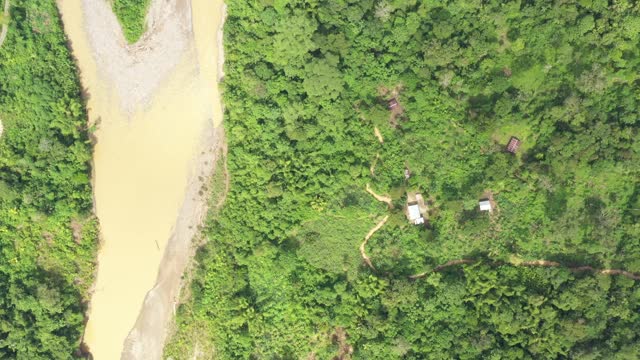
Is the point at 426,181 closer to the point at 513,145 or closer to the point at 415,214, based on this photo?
the point at 415,214

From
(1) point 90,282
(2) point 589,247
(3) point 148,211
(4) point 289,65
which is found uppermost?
(4) point 289,65

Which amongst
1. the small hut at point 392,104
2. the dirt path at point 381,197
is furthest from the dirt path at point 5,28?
the dirt path at point 381,197

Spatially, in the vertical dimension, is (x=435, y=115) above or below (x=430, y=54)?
below

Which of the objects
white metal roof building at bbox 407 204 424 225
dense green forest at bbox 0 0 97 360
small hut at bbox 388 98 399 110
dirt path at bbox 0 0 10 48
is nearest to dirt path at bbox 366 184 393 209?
white metal roof building at bbox 407 204 424 225

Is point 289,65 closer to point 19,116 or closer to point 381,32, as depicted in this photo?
point 381,32

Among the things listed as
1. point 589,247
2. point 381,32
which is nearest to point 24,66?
point 381,32

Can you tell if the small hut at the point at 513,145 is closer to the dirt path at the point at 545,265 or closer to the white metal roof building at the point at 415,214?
the white metal roof building at the point at 415,214

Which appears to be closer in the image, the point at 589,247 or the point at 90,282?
the point at 589,247

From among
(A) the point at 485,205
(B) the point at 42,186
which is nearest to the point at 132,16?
(B) the point at 42,186
